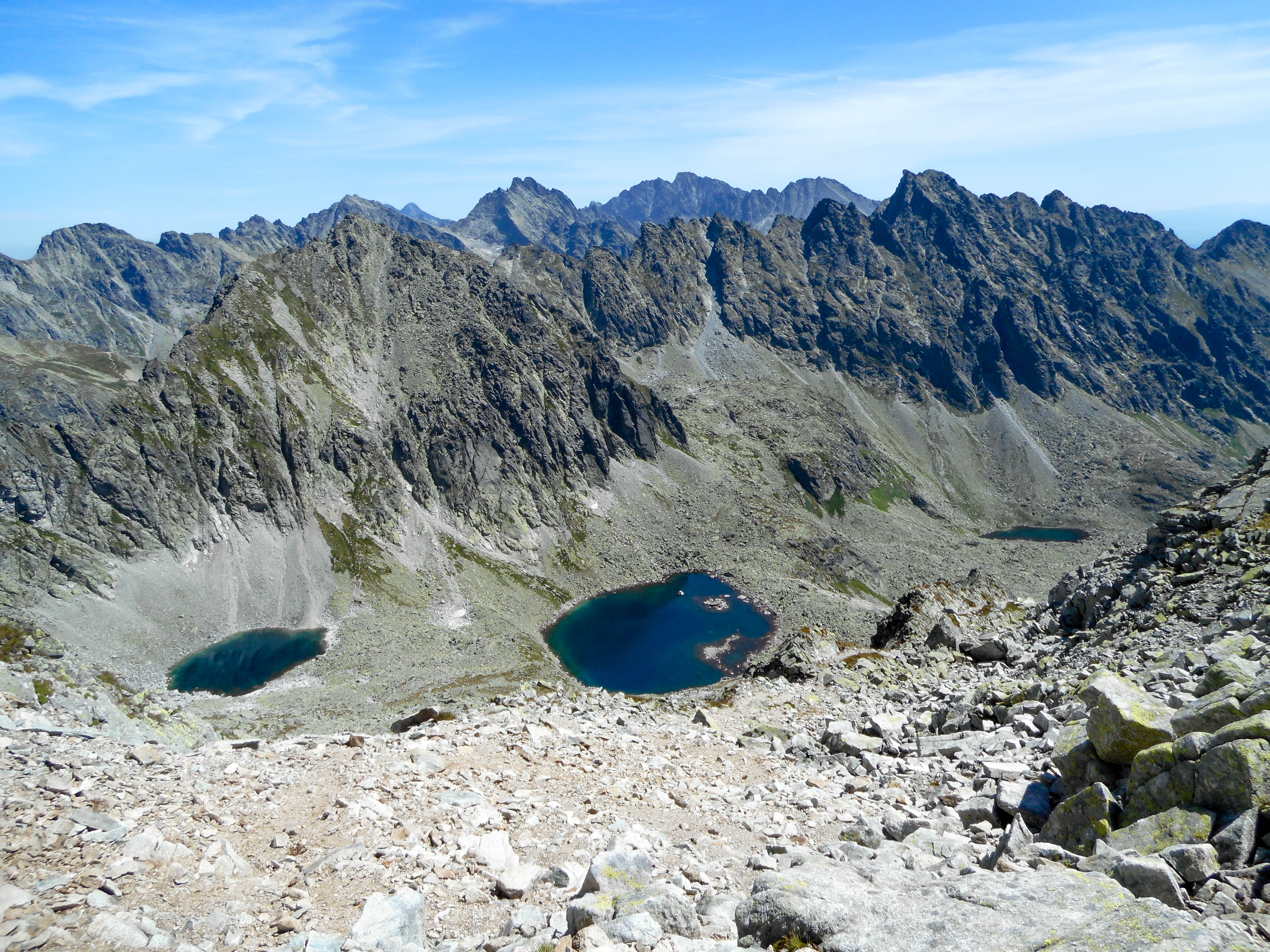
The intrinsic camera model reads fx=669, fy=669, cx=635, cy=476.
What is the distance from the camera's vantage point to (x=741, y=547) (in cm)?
17800

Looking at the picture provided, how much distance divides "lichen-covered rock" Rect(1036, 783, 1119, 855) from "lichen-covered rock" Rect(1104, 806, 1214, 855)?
56 cm

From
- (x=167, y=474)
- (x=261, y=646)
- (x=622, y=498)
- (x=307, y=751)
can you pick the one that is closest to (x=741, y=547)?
(x=622, y=498)

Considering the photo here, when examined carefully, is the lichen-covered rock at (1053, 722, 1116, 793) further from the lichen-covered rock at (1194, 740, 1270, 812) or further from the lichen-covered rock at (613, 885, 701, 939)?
the lichen-covered rock at (613, 885, 701, 939)

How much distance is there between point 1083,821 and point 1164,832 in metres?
1.47

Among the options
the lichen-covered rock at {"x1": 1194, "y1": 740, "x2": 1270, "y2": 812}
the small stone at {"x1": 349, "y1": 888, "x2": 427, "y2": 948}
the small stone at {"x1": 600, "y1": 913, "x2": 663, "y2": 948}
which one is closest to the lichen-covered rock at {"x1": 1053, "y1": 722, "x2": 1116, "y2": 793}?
the lichen-covered rock at {"x1": 1194, "y1": 740, "x2": 1270, "y2": 812}

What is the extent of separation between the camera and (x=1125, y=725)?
1338 cm

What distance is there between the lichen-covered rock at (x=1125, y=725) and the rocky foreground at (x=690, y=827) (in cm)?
5

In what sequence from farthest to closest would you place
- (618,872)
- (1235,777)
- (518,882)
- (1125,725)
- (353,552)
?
(353,552), (1125,725), (518,882), (618,872), (1235,777)

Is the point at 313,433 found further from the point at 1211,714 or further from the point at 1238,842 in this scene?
the point at 1238,842

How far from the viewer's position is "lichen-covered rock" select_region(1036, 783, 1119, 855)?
12.0 m

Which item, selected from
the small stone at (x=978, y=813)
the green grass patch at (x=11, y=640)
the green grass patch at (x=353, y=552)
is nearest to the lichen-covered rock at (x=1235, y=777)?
the small stone at (x=978, y=813)

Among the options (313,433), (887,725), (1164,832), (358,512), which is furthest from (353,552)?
(1164,832)

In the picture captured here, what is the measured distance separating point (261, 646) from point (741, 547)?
369 ft

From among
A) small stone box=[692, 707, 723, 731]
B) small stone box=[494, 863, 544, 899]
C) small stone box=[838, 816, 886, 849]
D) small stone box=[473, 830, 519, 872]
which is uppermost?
small stone box=[494, 863, 544, 899]
